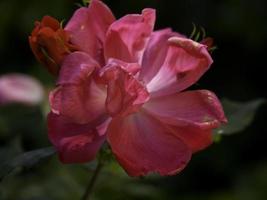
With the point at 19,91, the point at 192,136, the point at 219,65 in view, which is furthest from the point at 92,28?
the point at 219,65

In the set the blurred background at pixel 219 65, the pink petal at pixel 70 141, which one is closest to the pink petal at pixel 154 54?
the pink petal at pixel 70 141

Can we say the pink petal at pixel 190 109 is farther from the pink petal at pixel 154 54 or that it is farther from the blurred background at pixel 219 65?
the blurred background at pixel 219 65

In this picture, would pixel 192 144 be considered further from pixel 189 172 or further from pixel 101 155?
pixel 189 172

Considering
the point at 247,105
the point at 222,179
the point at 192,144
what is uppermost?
the point at 192,144

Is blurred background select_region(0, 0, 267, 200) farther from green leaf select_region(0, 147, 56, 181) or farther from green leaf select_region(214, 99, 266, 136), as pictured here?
green leaf select_region(0, 147, 56, 181)

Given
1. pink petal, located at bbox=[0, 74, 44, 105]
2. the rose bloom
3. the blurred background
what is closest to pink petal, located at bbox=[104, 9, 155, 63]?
the rose bloom

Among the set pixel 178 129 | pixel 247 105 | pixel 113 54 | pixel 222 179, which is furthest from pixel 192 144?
pixel 222 179

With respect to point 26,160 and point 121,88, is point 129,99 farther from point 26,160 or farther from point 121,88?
point 26,160
